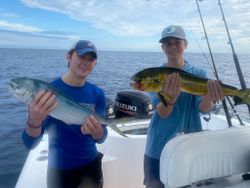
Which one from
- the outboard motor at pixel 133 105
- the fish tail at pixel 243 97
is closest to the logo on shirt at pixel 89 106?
the fish tail at pixel 243 97

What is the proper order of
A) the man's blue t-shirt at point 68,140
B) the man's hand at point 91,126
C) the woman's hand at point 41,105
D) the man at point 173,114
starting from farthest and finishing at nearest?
the man at point 173,114 → the man's blue t-shirt at point 68,140 → the man's hand at point 91,126 → the woman's hand at point 41,105

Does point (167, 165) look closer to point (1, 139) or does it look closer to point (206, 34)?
point (206, 34)

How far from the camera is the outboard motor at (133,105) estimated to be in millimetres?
5293

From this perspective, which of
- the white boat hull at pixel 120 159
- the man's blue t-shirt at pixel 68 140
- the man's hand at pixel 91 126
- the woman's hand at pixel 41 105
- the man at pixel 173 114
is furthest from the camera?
the white boat hull at pixel 120 159

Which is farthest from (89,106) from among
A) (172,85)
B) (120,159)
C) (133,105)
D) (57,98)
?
(133,105)

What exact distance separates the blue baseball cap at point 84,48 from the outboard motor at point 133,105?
2.71 m

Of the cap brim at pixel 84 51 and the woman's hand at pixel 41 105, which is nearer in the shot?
the woman's hand at pixel 41 105

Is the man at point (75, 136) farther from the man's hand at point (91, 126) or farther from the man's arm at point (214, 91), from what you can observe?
the man's arm at point (214, 91)

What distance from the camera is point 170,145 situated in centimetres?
222

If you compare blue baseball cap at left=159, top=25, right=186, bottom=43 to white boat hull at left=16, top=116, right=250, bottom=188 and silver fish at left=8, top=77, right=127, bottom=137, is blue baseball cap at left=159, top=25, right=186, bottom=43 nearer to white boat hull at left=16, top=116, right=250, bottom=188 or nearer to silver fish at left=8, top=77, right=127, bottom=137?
silver fish at left=8, top=77, right=127, bottom=137

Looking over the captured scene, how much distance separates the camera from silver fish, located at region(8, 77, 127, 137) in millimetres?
2205

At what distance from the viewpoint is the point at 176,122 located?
2686 millimetres

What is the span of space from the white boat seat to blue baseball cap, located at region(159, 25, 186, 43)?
0.85 meters

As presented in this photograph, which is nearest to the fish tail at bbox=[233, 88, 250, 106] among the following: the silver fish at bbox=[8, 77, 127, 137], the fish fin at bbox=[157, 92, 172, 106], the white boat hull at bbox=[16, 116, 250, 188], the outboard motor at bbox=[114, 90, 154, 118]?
the fish fin at bbox=[157, 92, 172, 106]
